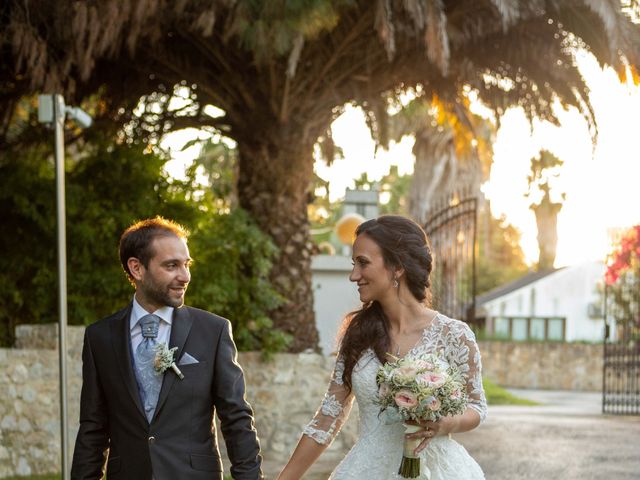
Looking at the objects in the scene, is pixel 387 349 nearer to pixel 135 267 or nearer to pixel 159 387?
pixel 159 387

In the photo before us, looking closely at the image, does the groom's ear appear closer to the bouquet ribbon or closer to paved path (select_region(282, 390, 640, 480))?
the bouquet ribbon

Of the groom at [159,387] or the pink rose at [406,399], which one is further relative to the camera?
the groom at [159,387]

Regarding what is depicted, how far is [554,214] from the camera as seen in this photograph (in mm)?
57000

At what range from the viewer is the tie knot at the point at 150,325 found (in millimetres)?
4984

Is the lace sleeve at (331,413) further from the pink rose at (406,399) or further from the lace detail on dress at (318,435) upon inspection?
the pink rose at (406,399)

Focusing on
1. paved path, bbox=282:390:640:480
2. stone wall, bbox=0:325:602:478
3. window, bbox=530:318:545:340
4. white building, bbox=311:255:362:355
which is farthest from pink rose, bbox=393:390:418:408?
window, bbox=530:318:545:340

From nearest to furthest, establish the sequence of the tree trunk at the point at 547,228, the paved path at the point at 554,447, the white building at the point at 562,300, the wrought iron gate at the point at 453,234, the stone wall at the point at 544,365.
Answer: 1. the paved path at the point at 554,447
2. the wrought iron gate at the point at 453,234
3. the stone wall at the point at 544,365
4. the tree trunk at the point at 547,228
5. the white building at the point at 562,300

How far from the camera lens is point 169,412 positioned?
4.87 m

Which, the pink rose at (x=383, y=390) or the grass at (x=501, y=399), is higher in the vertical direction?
the pink rose at (x=383, y=390)

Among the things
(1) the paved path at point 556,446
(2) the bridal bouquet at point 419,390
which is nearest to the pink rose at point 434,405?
(2) the bridal bouquet at point 419,390

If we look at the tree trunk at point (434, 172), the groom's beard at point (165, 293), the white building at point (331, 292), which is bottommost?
the white building at point (331, 292)

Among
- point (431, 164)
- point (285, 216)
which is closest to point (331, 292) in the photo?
point (285, 216)

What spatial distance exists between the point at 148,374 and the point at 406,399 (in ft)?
3.57

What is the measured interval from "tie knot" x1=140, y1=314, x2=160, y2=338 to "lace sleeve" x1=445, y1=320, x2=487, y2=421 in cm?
119
